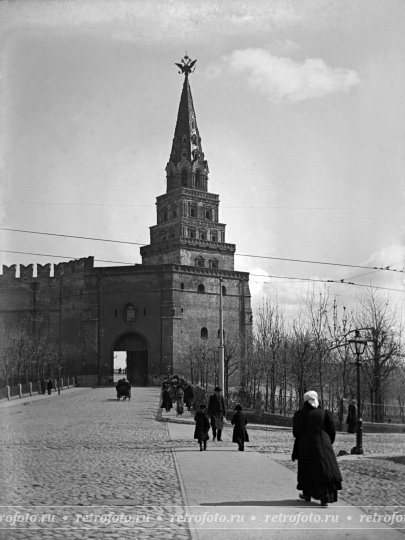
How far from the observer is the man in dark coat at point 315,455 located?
7547mm

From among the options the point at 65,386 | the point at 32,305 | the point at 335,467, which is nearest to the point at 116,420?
the point at 335,467

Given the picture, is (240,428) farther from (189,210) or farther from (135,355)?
(189,210)

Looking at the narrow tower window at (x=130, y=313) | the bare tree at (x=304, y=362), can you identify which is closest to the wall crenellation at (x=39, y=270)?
the narrow tower window at (x=130, y=313)

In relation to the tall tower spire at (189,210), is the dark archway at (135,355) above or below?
below

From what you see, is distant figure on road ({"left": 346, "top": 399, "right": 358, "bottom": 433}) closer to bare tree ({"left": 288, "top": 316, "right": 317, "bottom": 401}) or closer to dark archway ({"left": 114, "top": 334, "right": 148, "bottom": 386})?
bare tree ({"left": 288, "top": 316, "right": 317, "bottom": 401})

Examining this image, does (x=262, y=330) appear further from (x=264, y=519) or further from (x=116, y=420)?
(x=264, y=519)

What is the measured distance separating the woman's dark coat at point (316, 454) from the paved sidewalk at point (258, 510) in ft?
0.64

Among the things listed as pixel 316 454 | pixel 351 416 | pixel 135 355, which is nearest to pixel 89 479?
pixel 316 454

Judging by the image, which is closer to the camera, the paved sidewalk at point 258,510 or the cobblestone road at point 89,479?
the paved sidewalk at point 258,510

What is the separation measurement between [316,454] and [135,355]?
58.9 m

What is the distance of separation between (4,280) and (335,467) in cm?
6351

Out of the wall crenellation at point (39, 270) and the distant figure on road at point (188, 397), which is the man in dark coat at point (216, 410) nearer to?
the distant figure on road at point (188, 397)

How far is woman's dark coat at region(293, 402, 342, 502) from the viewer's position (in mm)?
7555

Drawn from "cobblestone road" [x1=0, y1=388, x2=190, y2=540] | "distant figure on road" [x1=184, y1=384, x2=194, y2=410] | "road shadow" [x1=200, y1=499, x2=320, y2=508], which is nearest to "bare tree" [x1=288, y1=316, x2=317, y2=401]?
"distant figure on road" [x1=184, y1=384, x2=194, y2=410]
